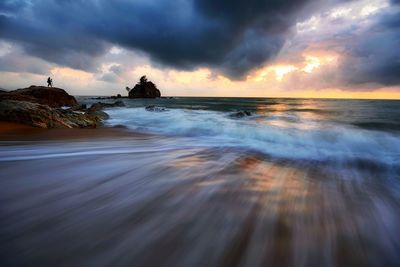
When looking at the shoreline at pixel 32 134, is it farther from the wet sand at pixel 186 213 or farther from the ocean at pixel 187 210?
the wet sand at pixel 186 213

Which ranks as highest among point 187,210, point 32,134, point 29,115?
point 29,115

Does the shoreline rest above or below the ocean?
above

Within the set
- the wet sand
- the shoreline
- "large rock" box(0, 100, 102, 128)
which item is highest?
"large rock" box(0, 100, 102, 128)

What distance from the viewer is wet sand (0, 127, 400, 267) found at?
155cm

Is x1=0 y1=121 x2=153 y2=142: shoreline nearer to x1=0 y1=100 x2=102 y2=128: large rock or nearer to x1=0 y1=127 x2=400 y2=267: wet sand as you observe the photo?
x1=0 y1=100 x2=102 y2=128: large rock

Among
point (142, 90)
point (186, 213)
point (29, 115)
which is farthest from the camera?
point (142, 90)

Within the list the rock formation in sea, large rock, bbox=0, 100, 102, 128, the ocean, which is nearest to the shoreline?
large rock, bbox=0, 100, 102, 128

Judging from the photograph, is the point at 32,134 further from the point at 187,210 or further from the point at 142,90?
the point at 142,90

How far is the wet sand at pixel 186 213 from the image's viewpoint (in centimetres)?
155

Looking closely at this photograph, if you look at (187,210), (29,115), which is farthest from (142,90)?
(187,210)

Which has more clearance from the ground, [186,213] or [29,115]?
[29,115]

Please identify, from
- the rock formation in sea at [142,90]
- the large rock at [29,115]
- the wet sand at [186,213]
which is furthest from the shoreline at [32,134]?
the rock formation in sea at [142,90]

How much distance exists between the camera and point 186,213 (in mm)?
2129

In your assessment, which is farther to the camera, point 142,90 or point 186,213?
point 142,90
